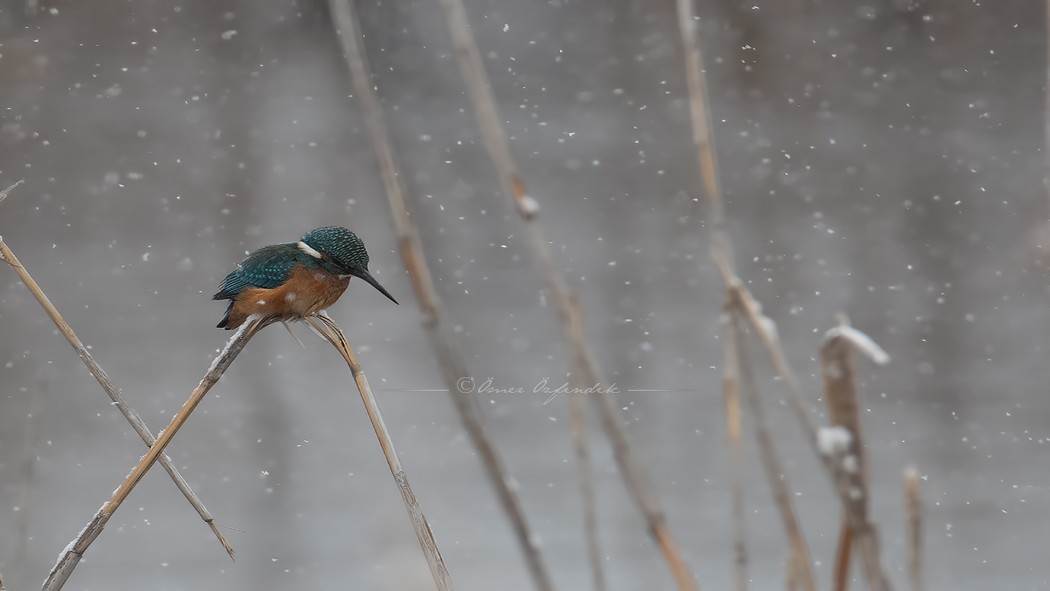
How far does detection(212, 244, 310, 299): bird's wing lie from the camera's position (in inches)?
45.4

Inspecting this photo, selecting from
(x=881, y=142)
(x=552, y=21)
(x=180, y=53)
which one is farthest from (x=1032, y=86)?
(x=180, y=53)

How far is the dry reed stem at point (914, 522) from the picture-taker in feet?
2.23

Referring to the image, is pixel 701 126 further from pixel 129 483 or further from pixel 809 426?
pixel 129 483

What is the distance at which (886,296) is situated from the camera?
432cm

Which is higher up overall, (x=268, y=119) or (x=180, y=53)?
(x=180, y=53)

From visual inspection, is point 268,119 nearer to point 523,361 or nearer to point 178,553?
point 523,361

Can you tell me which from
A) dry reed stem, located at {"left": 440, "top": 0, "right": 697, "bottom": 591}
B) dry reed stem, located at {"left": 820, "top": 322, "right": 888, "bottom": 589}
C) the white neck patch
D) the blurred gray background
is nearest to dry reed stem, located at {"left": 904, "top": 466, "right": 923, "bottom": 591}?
dry reed stem, located at {"left": 820, "top": 322, "right": 888, "bottom": 589}

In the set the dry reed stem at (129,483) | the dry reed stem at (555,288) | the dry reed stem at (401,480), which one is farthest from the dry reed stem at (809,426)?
the dry reed stem at (129,483)

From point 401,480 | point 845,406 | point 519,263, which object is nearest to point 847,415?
point 845,406

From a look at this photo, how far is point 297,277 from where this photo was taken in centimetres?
115

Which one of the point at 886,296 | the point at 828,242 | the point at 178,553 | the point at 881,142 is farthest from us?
the point at 881,142

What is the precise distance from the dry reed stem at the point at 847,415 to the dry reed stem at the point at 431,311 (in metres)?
0.20

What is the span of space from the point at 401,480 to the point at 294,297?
271mm

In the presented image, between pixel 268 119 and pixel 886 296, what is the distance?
3.33 meters
